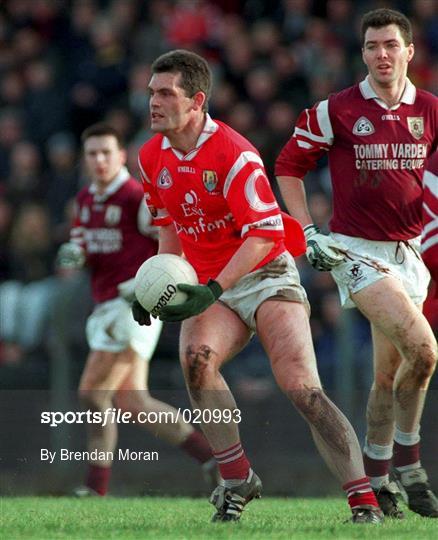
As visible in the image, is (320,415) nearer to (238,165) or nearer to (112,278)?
(238,165)

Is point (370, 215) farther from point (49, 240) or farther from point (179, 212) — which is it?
point (49, 240)

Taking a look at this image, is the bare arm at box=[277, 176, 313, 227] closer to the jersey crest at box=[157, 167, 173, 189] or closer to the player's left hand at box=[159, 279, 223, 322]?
the jersey crest at box=[157, 167, 173, 189]

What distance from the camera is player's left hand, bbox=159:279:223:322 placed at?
7203 millimetres

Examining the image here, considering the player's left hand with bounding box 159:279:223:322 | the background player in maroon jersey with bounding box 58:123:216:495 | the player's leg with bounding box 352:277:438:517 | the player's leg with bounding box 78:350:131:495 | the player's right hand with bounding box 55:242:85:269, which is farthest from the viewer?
the player's right hand with bounding box 55:242:85:269

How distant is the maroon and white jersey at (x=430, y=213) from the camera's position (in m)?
8.32

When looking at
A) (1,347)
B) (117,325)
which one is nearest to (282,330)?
(117,325)

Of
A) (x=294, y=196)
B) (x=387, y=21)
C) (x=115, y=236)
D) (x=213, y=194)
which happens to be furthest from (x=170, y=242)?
(x=115, y=236)

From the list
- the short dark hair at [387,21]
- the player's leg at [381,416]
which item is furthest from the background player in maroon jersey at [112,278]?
the short dark hair at [387,21]

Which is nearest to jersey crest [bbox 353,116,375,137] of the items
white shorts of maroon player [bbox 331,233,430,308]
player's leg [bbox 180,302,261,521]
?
white shorts of maroon player [bbox 331,233,430,308]

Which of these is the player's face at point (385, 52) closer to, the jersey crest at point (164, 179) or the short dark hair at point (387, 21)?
the short dark hair at point (387, 21)

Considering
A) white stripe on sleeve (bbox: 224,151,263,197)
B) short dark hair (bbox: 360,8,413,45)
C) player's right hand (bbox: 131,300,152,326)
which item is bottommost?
player's right hand (bbox: 131,300,152,326)

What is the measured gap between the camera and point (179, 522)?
25.1ft

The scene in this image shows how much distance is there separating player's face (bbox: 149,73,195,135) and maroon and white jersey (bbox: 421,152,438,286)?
155 centimetres

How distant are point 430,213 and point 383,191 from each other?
0.35 metres
